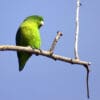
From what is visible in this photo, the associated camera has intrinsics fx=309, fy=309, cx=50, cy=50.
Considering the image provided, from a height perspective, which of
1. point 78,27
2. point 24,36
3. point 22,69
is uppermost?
point 78,27

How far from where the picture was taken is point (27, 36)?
379 centimetres

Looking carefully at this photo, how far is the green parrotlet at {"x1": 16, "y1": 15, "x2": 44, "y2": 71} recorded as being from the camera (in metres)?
3.72

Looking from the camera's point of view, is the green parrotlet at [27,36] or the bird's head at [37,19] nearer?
the green parrotlet at [27,36]

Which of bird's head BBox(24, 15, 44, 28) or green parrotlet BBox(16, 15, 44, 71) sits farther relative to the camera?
bird's head BBox(24, 15, 44, 28)

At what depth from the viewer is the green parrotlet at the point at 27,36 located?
3725 mm

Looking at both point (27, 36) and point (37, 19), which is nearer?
point (27, 36)

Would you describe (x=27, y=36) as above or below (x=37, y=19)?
below

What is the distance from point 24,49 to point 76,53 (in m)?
0.50

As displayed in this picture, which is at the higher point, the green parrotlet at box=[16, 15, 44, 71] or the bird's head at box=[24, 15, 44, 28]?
the bird's head at box=[24, 15, 44, 28]

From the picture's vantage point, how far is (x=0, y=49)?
268 centimetres

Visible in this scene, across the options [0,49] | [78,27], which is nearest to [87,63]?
[78,27]

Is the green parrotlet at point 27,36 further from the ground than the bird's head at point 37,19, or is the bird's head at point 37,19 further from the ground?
the bird's head at point 37,19

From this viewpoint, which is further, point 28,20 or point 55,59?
point 28,20

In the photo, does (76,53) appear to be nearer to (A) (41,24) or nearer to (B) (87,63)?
(B) (87,63)
